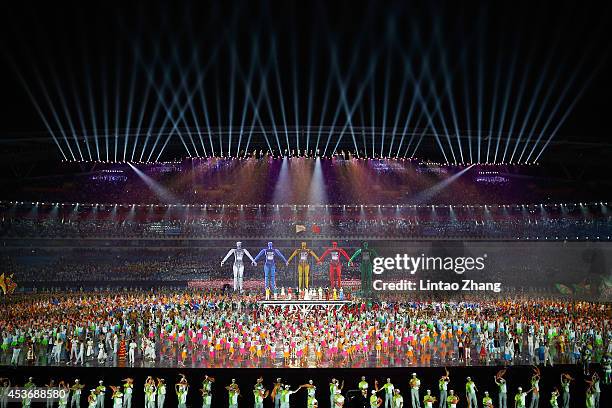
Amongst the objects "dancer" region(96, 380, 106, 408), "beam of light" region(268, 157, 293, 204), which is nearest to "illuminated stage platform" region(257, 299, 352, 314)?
"beam of light" region(268, 157, 293, 204)

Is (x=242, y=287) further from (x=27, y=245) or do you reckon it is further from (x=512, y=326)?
(x=512, y=326)

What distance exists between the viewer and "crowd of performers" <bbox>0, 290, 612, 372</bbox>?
1833 centimetres

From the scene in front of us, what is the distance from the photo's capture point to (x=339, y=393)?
44.3 feet

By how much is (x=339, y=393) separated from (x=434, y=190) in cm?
3123

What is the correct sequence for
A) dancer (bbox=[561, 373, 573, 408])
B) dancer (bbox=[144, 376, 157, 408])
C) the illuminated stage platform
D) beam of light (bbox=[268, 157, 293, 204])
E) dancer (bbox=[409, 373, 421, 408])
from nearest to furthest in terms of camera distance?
1. dancer (bbox=[144, 376, 157, 408])
2. dancer (bbox=[409, 373, 421, 408])
3. dancer (bbox=[561, 373, 573, 408])
4. the illuminated stage platform
5. beam of light (bbox=[268, 157, 293, 204])

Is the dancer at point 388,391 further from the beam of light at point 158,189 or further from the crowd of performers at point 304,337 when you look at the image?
the beam of light at point 158,189

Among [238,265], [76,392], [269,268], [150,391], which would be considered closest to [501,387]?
[150,391]

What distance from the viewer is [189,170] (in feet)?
145

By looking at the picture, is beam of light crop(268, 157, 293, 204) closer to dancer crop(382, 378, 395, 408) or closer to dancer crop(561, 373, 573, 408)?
dancer crop(382, 378, 395, 408)

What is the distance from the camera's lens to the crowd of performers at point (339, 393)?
45.8ft

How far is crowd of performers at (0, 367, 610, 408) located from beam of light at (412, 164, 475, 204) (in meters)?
26.1

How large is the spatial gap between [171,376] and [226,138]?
19.9 metres

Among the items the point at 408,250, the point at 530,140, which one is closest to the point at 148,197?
the point at 408,250

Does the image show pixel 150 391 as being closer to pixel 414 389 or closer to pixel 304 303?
pixel 414 389
